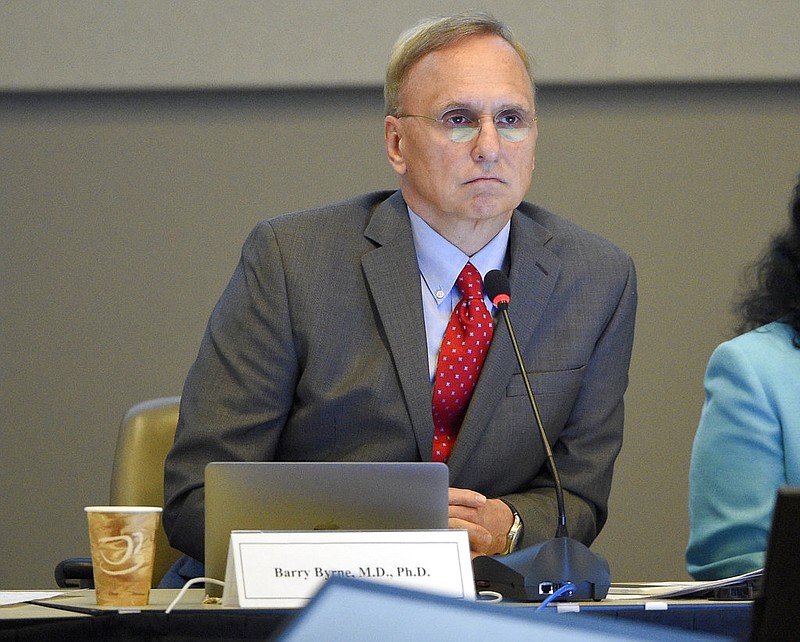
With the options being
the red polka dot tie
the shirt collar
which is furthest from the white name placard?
the shirt collar

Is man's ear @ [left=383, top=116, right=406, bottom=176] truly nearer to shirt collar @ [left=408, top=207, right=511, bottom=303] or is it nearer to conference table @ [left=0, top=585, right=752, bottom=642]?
shirt collar @ [left=408, top=207, right=511, bottom=303]

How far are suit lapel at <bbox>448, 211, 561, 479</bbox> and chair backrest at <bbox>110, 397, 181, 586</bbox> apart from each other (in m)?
0.63

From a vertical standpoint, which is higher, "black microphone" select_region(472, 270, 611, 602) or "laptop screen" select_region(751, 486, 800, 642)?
"laptop screen" select_region(751, 486, 800, 642)

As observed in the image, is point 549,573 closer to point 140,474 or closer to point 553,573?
point 553,573

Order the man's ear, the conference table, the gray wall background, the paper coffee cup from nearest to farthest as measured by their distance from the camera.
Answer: the conference table → the paper coffee cup → the man's ear → the gray wall background

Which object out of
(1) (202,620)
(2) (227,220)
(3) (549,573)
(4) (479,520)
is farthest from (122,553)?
(2) (227,220)

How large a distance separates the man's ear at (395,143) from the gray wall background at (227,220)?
107cm

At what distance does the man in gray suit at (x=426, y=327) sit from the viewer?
2.00m

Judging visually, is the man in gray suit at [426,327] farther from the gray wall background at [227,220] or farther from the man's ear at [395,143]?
the gray wall background at [227,220]

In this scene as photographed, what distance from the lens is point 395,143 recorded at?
2.24 metres

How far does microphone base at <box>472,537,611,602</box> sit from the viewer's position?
1.34 meters

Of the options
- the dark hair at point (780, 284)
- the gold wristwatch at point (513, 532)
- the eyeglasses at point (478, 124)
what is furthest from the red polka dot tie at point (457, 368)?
the dark hair at point (780, 284)

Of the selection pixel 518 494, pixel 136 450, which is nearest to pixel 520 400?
pixel 518 494

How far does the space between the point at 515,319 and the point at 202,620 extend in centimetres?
109
